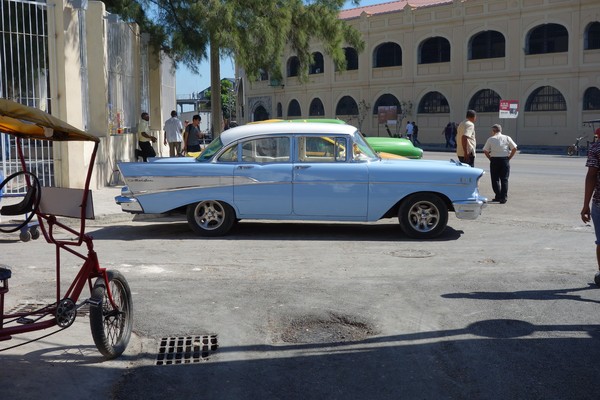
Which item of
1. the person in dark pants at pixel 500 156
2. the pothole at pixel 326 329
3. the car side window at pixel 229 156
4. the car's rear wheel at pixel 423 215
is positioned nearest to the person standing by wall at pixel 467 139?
the person in dark pants at pixel 500 156

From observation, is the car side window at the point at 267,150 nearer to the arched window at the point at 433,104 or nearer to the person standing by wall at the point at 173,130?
the person standing by wall at the point at 173,130

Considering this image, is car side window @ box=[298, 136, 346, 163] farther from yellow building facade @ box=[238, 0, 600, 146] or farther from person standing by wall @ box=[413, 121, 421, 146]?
person standing by wall @ box=[413, 121, 421, 146]

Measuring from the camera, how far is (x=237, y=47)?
18.5 m

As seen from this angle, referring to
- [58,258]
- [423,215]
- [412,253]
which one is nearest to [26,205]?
[58,258]

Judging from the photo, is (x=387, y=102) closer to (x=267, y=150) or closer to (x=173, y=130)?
(x=173, y=130)

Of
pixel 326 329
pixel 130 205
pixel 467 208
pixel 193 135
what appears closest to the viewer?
pixel 326 329

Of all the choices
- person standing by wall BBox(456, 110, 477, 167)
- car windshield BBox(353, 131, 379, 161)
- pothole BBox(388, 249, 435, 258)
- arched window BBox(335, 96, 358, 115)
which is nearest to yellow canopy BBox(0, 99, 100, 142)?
pothole BBox(388, 249, 435, 258)

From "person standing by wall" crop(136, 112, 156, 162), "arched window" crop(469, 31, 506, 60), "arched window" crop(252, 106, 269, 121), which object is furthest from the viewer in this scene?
"arched window" crop(252, 106, 269, 121)

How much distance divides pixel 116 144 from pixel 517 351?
43.9ft

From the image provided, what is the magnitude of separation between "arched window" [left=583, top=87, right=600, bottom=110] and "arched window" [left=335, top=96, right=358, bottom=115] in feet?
61.4

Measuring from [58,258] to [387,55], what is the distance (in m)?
49.9

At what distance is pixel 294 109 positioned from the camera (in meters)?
61.4

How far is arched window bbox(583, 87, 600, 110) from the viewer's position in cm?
4081

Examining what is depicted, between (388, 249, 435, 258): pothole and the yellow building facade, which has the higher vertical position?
the yellow building facade
